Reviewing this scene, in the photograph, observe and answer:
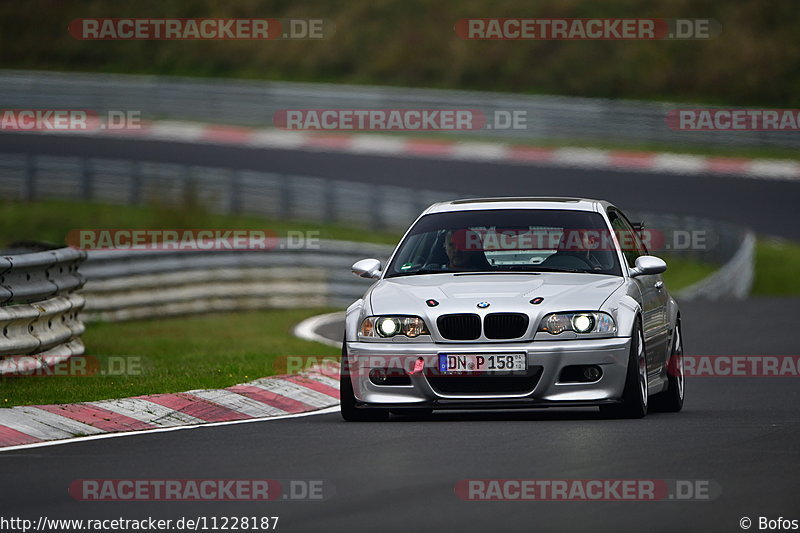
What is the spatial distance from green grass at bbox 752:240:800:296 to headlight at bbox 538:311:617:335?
716 inches

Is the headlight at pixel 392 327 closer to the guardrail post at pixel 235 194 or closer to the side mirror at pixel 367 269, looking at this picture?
the side mirror at pixel 367 269

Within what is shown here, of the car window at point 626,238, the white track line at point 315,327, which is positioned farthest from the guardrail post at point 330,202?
the car window at point 626,238

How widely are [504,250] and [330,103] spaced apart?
98.8 feet

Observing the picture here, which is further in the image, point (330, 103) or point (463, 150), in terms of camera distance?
point (330, 103)

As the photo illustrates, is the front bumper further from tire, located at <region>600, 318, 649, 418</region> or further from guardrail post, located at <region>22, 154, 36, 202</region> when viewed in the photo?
guardrail post, located at <region>22, 154, 36, 202</region>

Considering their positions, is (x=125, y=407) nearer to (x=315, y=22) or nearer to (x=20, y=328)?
(x=20, y=328)

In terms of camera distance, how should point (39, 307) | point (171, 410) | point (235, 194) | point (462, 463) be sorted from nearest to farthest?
point (462, 463)
point (171, 410)
point (39, 307)
point (235, 194)

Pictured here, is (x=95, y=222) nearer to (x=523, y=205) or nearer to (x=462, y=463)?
(x=523, y=205)

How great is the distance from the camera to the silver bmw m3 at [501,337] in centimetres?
1047

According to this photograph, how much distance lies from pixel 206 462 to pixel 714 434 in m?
3.12

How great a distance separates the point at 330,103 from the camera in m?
41.7

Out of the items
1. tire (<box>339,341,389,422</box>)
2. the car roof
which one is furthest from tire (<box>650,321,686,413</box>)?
tire (<box>339,341,389,422</box>)

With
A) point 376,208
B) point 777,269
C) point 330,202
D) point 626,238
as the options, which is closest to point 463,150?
point 376,208

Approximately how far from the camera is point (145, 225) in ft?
96.2
